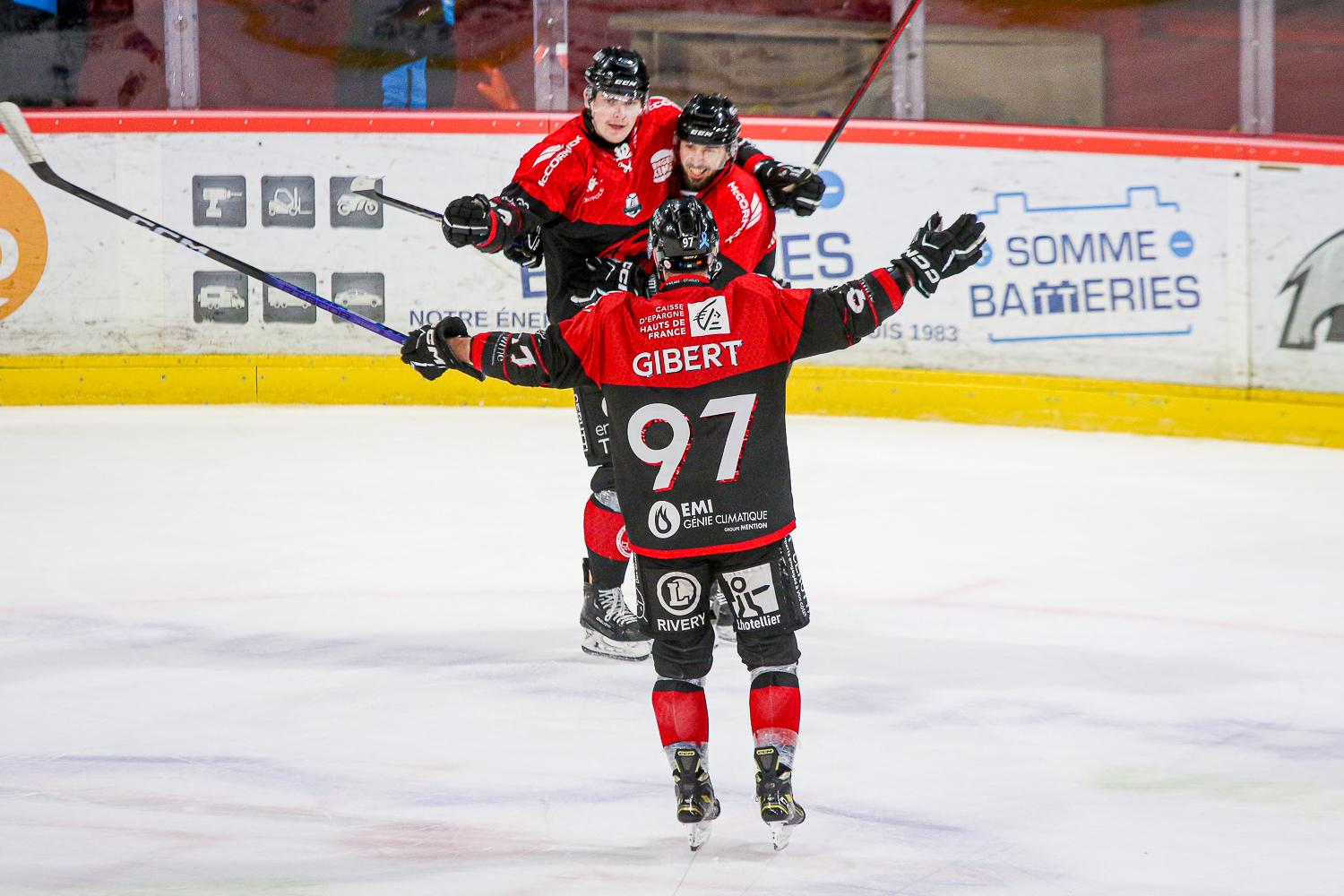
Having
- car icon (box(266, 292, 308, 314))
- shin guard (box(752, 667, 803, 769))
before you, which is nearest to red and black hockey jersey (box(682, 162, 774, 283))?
shin guard (box(752, 667, 803, 769))

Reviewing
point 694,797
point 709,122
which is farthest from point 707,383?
point 709,122

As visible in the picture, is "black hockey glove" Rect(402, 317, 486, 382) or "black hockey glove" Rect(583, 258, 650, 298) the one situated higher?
"black hockey glove" Rect(583, 258, 650, 298)

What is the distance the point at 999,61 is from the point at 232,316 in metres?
3.85

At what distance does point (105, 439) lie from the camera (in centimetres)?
712

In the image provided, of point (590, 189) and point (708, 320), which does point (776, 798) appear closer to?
point (708, 320)

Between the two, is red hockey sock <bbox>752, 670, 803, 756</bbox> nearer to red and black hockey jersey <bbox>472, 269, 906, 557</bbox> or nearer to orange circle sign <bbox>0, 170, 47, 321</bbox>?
red and black hockey jersey <bbox>472, 269, 906, 557</bbox>

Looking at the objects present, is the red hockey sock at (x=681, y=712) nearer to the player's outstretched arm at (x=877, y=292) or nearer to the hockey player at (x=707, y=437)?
the hockey player at (x=707, y=437)

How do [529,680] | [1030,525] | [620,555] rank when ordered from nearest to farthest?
[529,680], [620,555], [1030,525]

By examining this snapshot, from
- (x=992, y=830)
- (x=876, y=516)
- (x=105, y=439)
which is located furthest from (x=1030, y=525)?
(x=105, y=439)

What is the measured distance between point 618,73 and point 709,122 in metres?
0.26

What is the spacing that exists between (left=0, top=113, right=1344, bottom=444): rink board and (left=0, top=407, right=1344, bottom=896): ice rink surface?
0.93m

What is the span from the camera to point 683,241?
109 inches

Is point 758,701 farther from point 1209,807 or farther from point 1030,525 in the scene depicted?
point 1030,525

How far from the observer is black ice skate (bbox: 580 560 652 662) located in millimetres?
4027
